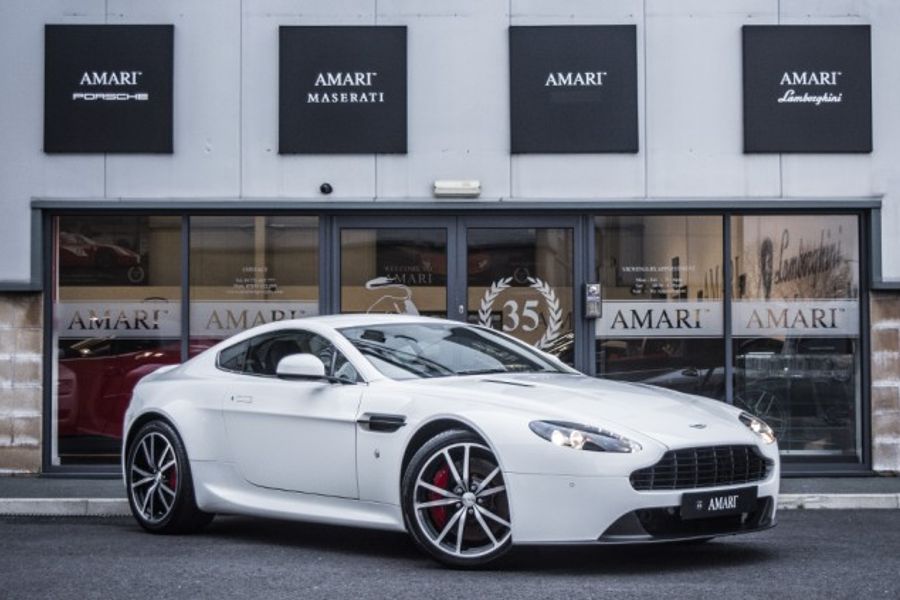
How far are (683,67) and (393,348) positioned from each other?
6.29 meters

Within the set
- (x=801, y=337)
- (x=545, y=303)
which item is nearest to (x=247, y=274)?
(x=545, y=303)

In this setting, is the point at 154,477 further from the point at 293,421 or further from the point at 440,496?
the point at 440,496

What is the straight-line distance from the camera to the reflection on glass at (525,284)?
1391cm

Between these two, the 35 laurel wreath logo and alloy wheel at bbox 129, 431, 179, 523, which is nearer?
alloy wheel at bbox 129, 431, 179, 523

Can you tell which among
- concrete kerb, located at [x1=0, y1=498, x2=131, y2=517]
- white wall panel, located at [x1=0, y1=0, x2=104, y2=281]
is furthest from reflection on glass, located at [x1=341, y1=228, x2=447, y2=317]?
concrete kerb, located at [x1=0, y1=498, x2=131, y2=517]

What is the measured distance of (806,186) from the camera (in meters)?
13.9

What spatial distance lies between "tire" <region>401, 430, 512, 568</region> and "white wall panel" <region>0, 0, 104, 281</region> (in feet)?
23.6

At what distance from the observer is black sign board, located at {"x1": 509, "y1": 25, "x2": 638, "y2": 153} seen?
13859 millimetres

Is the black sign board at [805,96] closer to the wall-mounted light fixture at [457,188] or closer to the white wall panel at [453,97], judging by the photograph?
the white wall panel at [453,97]

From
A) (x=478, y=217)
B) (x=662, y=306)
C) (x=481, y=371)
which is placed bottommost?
(x=481, y=371)

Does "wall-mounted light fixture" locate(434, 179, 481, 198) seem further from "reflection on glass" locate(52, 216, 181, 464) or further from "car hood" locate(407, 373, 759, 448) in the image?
"car hood" locate(407, 373, 759, 448)

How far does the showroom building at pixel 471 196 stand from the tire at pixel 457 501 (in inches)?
247

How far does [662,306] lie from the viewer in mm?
13898

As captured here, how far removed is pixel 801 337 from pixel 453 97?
399 centimetres
